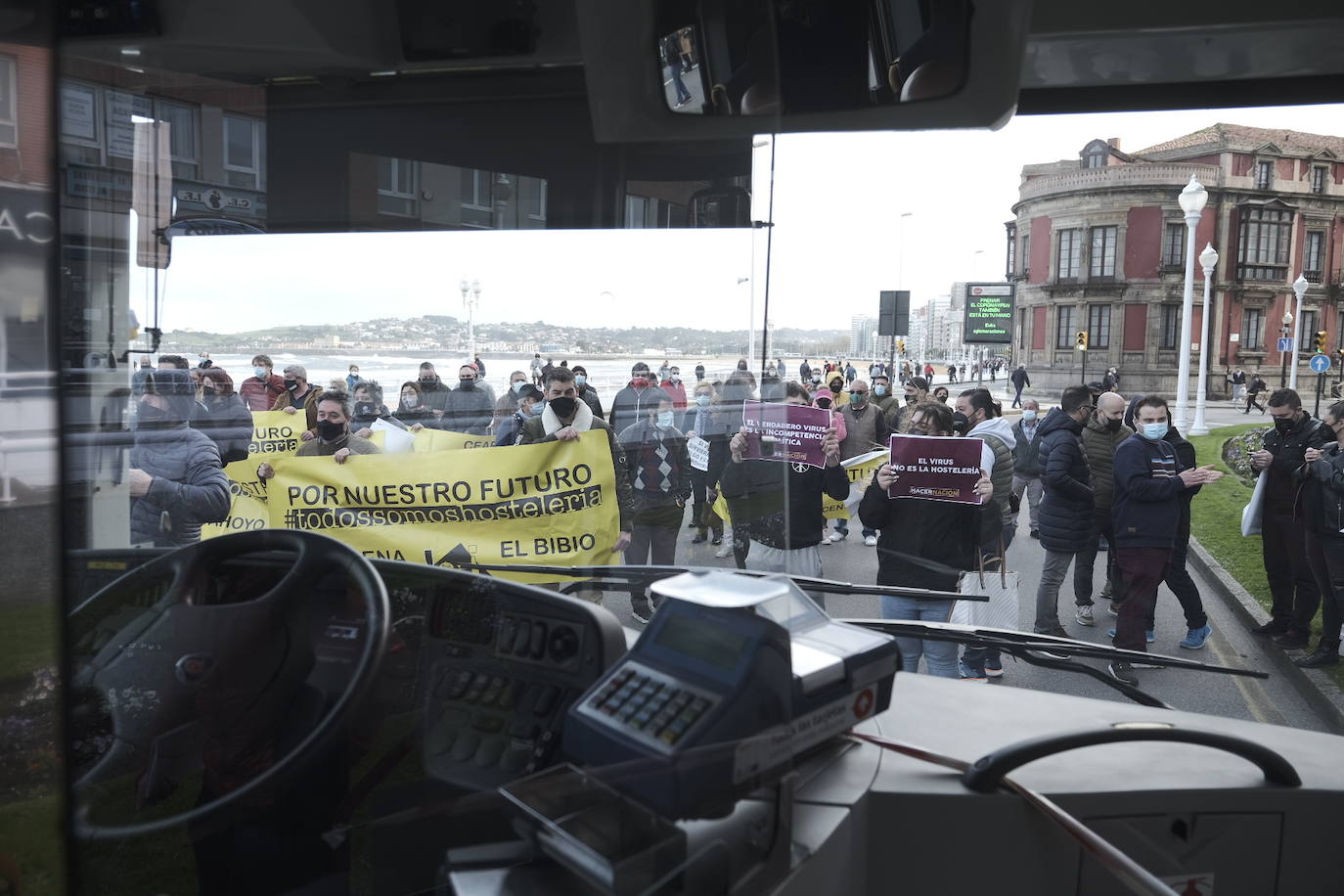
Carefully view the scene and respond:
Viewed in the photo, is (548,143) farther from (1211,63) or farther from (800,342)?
(1211,63)

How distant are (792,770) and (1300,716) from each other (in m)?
5.05

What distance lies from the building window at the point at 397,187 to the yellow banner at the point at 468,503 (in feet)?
1.04

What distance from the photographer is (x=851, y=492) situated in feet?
7.18

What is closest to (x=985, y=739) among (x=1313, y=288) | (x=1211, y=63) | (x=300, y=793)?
(x=300, y=793)

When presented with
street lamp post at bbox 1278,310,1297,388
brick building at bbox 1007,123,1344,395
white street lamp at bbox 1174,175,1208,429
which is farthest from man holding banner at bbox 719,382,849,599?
street lamp post at bbox 1278,310,1297,388

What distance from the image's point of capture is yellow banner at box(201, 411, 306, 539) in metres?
1.19

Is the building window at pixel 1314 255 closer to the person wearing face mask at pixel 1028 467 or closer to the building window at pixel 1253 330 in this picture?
the building window at pixel 1253 330

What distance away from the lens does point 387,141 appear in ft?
4.57

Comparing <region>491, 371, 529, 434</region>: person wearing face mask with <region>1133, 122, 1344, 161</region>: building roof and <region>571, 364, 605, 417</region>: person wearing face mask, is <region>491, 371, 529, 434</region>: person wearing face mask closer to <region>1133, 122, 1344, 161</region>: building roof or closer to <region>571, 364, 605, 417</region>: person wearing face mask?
<region>571, 364, 605, 417</region>: person wearing face mask

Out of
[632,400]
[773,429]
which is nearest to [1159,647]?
[773,429]

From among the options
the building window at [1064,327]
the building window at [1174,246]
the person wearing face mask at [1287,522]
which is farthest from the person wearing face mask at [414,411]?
the building window at [1064,327]

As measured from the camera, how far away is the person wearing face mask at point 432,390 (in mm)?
1259

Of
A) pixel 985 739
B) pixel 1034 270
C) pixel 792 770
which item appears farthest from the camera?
pixel 1034 270

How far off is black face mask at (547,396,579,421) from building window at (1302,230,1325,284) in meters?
13.4
